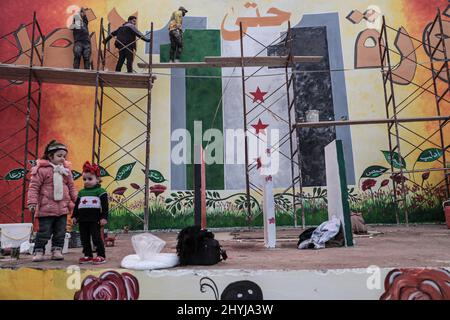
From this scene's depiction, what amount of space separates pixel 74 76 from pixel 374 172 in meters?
8.19

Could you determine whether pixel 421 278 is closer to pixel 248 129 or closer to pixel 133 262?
pixel 133 262

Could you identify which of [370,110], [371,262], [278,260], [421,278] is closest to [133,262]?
[278,260]

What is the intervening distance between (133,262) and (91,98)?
24.3 feet

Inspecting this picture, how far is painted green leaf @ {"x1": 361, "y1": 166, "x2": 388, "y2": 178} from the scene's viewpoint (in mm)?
9367

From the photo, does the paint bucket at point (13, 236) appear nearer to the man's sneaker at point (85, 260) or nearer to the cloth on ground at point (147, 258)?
the man's sneaker at point (85, 260)

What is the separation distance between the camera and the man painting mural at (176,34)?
9625 mm

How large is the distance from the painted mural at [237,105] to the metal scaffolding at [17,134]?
0.04 m

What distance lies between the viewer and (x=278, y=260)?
146 inches

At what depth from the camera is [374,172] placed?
9.38m

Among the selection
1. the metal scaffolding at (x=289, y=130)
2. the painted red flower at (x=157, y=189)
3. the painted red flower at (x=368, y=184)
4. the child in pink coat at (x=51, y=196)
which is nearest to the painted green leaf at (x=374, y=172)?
the painted red flower at (x=368, y=184)

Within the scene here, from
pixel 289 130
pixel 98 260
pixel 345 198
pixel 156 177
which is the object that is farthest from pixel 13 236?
pixel 289 130

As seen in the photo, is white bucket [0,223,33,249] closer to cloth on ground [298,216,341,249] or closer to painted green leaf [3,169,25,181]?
cloth on ground [298,216,341,249]

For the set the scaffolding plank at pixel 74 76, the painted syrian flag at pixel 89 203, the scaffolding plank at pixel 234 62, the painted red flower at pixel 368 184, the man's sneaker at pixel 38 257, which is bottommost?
the man's sneaker at pixel 38 257

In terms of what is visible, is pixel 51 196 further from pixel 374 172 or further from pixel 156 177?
pixel 374 172
